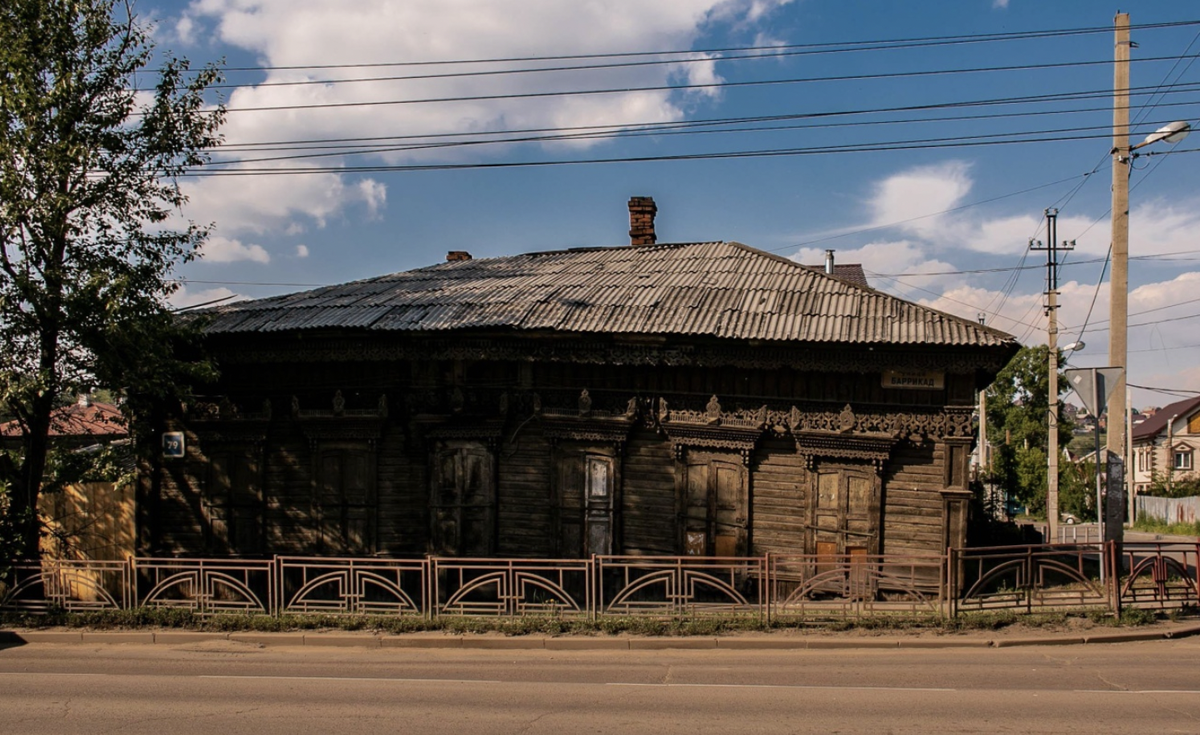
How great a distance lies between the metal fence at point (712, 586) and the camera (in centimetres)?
1157

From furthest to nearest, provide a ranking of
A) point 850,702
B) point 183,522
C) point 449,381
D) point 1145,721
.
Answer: point 183,522 < point 449,381 < point 850,702 < point 1145,721

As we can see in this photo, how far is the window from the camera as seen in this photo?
55.3m

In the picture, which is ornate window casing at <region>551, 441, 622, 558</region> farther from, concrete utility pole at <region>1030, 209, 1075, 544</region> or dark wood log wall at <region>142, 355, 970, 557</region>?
concrete utility pole at <region>1030, 209, 1075, 544</region>

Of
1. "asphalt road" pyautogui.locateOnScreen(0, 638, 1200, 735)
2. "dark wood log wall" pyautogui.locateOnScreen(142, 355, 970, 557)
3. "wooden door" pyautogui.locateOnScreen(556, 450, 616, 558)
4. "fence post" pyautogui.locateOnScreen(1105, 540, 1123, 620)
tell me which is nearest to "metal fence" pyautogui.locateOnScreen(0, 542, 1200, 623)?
"fence post" pyautogui.locateOnScreen(1105, 540, 1123, 620)


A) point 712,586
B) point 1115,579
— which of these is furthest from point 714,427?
point 1115,579

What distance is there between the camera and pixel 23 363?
43.0 ft

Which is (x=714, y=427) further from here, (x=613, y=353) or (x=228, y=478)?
(x=228, y=478)

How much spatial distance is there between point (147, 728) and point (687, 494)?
8784 mm

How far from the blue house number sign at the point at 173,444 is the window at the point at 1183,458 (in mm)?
60567

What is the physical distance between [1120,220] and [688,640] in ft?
41.2

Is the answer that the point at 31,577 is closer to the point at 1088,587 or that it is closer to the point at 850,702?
the point at 850,702

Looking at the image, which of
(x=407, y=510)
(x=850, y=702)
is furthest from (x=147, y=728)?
(x=407, y=510)

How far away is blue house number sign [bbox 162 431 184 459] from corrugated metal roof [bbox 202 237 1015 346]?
2.09 meters

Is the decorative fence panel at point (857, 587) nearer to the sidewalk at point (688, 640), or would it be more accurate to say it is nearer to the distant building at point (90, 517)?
the sidewalk at point (688, 640)
